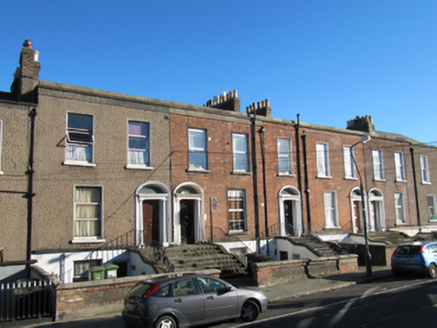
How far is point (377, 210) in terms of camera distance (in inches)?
1141

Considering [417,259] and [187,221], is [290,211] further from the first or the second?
[417,259]

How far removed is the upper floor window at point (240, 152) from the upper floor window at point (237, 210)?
56.7 inches

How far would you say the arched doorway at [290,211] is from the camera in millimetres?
23828

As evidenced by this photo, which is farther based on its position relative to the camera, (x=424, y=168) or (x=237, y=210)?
(x=424, y=168)

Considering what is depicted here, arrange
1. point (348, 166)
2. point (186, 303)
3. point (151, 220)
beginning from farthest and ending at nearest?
1. point (348, 166)
2. point (151, 220)
3. point (186, 303)

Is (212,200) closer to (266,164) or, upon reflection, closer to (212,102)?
(266,164)

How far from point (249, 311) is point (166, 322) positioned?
8.13 ft

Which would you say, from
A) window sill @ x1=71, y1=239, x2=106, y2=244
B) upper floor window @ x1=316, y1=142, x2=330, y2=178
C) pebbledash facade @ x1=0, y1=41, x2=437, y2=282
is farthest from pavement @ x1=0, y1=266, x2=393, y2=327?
upper floor window @ x1=316, y1=142, x2=330, y2=178

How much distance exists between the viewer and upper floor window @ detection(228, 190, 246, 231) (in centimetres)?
2205

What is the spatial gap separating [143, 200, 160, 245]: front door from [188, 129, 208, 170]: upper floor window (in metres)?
2.95

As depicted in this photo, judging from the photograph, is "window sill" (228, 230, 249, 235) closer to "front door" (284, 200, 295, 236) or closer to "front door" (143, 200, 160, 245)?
"front door" (284, 200, 295, 236)

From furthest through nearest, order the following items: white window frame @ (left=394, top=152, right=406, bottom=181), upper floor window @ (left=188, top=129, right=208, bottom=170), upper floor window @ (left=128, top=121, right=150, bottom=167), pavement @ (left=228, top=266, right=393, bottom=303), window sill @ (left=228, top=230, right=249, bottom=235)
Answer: white window frame @ (left=394, top=152, right=406, bottom=181) → window sill @ (left=228, top=230, right=249, bottom=235) → upper floor window @ (left=188, top=129, right=208, bottom=170) → upper floor window @ (left=128, top=121, right=150, bottom=167) → pavement @ (left=228, top=266, right=393, bottom=303)

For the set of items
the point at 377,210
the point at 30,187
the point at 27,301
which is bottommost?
the point at 27,301

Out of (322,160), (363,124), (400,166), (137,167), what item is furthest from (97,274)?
(400,166)
